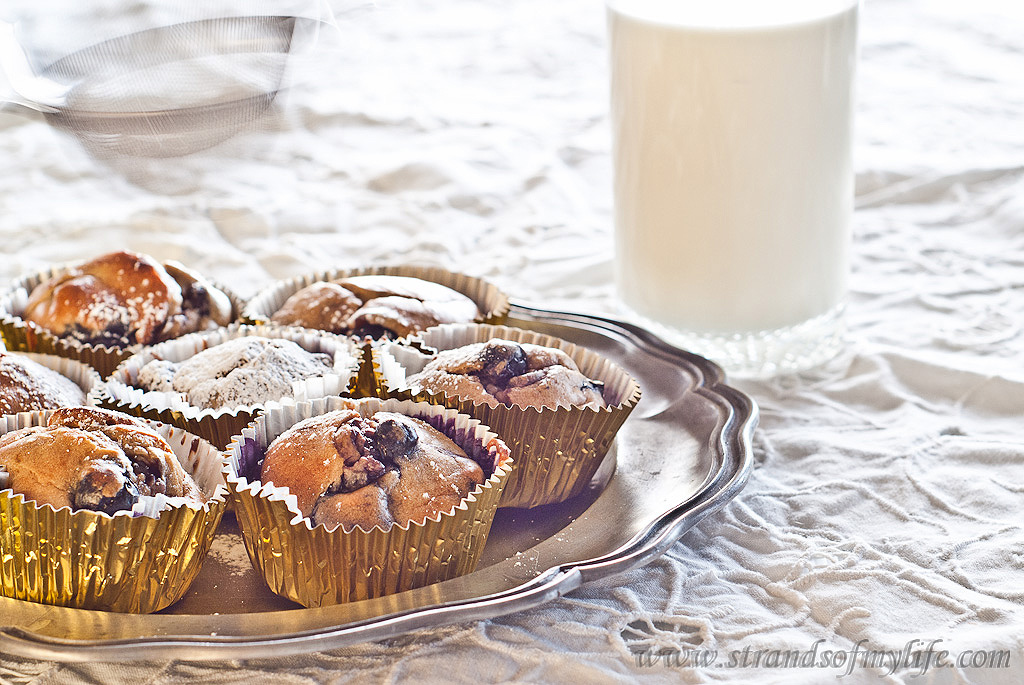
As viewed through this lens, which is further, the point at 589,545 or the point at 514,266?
the point at 514,266

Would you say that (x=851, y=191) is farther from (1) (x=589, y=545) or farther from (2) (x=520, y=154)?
(2) (x=520, y=154)

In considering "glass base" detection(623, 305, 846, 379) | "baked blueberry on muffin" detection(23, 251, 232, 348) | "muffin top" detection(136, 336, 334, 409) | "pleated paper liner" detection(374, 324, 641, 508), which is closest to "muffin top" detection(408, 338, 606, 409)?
"pleated paper liner" detection(374, 324, 641, 508)

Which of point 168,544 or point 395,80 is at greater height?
point 395,80

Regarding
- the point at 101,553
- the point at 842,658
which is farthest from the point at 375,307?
the point at 842,658

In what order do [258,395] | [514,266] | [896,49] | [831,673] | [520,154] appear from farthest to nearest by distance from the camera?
1. [896,49]
2. [520,154]
3. [514,266]
4. [258,395]
5. [831,673]

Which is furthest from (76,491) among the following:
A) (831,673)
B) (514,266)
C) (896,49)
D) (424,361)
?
(896,49)

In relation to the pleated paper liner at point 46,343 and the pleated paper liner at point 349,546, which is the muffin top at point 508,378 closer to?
the pleated paper liner at point 349,546
